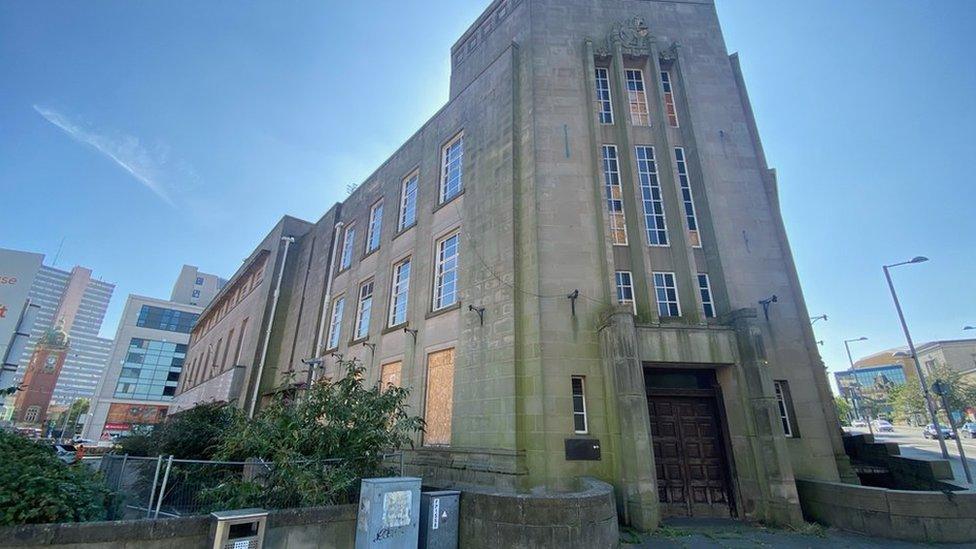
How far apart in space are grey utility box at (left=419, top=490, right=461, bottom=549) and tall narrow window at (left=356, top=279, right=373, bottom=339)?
13.0 meters

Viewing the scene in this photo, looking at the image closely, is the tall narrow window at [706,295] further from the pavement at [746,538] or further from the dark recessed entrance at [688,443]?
the pavement at [746,538]

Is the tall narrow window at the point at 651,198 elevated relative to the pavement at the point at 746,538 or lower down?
elevated

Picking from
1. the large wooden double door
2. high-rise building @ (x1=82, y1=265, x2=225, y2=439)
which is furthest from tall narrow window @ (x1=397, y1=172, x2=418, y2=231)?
high-rise building @ (x1=82, y1=265, x2=225, y2=439)

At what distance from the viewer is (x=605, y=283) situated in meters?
12.1

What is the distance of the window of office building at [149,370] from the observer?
6600 centimetres

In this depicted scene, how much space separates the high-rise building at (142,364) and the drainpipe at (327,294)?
189 feet

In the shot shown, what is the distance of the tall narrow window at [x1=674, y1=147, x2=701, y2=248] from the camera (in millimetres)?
13258

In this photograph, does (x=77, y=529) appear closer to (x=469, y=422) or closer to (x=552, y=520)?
(x=552, y=520)

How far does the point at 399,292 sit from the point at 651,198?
10.9 metres

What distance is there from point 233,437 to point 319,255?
1994 cm

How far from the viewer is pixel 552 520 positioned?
685 cm

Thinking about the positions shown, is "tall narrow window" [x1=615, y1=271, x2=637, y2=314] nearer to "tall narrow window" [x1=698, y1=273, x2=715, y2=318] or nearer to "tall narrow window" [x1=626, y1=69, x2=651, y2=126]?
"tall narrow window" [x1=698, y1=273, x2=715, y2=318]

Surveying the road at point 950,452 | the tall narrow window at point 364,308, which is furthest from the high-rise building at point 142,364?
the road at point 950,452

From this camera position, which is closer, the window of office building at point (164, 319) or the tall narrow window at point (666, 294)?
the tall narrow window at point (666, 294)
